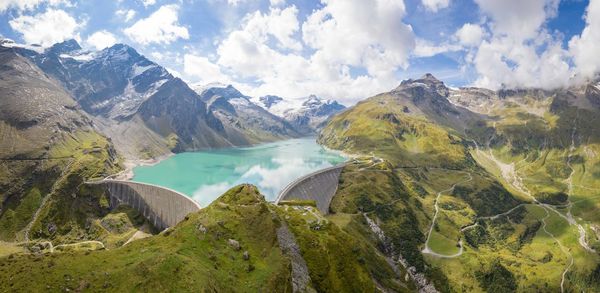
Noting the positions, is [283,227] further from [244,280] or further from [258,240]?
[244,280]

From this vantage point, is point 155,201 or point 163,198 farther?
point 155,201

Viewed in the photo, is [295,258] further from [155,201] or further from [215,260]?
[155,201]

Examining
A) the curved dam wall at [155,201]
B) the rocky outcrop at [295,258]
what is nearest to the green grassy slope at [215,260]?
the rocky outcrop at [295,258]

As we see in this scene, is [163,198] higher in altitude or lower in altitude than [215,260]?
higher

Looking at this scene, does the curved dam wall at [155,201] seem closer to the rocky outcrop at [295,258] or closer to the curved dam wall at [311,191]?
Answer: the curved dam wall at [311,191]

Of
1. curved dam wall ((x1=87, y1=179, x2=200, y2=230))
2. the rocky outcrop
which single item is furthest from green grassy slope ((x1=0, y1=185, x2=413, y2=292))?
curved dam wall ((x1=87, y1=179, x2=200, y2=230))

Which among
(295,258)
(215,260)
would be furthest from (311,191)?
(215,260)

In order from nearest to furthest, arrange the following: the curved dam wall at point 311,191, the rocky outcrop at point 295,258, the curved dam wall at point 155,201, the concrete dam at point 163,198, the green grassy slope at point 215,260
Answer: the green grassy slope at point 215,260
the rocky outcrop at point 295,258
the curved dam wall at point 155,201
the concrete dam at point 163,198
the curved dam wall at point 311,191

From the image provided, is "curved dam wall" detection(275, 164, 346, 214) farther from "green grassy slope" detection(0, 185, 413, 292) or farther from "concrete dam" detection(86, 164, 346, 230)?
"green grassy slope" detection(0, 185, 413, 292)
